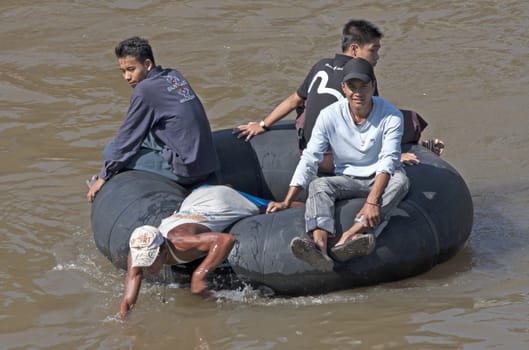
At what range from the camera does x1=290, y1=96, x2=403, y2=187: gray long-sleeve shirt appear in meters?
7.11

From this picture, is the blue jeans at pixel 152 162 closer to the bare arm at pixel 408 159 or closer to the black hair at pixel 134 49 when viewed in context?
the black hair at pixel 134 49

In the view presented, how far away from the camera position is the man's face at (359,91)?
701 centimetres

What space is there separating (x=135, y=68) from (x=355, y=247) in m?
2.16

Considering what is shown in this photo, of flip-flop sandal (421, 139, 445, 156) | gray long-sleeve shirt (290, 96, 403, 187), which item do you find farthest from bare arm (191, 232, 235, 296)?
flip-flop sandal (421, 139, 445, 156)

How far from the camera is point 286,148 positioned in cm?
845

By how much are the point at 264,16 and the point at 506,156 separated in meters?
5.04

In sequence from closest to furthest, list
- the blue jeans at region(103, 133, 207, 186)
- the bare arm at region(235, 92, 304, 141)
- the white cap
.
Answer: the white cap < the blue jeans at region(103, 133, 207, 186) < the bare arm at region(235, 92, 304, 141)

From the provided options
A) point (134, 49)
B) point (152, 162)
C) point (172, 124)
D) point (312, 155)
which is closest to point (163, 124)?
point (172, 124)

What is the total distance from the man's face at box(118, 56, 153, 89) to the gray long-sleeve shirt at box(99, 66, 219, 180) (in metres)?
0.06

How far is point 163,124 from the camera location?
7723 mm

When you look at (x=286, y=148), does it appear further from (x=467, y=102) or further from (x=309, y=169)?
(x=467, y=102)

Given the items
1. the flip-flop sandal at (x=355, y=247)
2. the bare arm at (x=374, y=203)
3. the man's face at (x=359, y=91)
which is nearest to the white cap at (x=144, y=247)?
the flip-flop sandal at (x=355, y=247)

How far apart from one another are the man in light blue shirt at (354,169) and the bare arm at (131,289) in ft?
3.32

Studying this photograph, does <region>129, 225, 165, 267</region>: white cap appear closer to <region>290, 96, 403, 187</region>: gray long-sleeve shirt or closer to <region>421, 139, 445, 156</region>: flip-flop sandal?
<region>290, 96, 403, 187</region>: gray long-sleeve shirt
